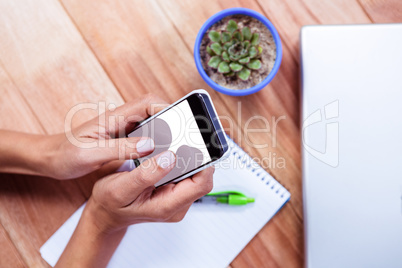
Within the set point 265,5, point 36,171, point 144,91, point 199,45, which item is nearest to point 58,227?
point 36,171

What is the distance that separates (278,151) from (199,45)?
0.79ft

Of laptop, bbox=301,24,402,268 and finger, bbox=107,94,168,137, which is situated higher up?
finger, bbox=107,94,168,137

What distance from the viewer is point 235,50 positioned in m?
0.54

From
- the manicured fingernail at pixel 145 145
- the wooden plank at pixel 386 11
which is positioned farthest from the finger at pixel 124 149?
the wooden plank at pixel 386 11

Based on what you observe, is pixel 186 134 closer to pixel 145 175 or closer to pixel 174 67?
pixel 145 175

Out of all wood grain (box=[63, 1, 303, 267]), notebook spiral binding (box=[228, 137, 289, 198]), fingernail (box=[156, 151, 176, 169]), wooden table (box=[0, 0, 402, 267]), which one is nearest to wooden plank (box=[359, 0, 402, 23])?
wooden table (box=[0, 0, 402, 267])

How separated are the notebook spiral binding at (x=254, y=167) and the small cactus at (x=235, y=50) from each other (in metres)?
0.14

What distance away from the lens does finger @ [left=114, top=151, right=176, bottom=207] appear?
1.48 ft

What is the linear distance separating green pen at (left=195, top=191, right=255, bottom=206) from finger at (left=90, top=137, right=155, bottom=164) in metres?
0.17

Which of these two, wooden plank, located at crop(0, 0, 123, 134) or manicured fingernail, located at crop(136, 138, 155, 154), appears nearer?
manicured fingernail, located at crop(136, 138, 155, 154)

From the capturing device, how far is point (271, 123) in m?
0.62

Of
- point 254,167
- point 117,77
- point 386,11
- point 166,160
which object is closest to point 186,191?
point 166,160

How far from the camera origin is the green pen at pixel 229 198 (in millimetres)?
596

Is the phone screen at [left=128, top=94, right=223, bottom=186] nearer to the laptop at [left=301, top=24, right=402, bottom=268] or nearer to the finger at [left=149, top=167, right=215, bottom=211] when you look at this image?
the finger at [left=149, top=167, right=215, bottom=211]
